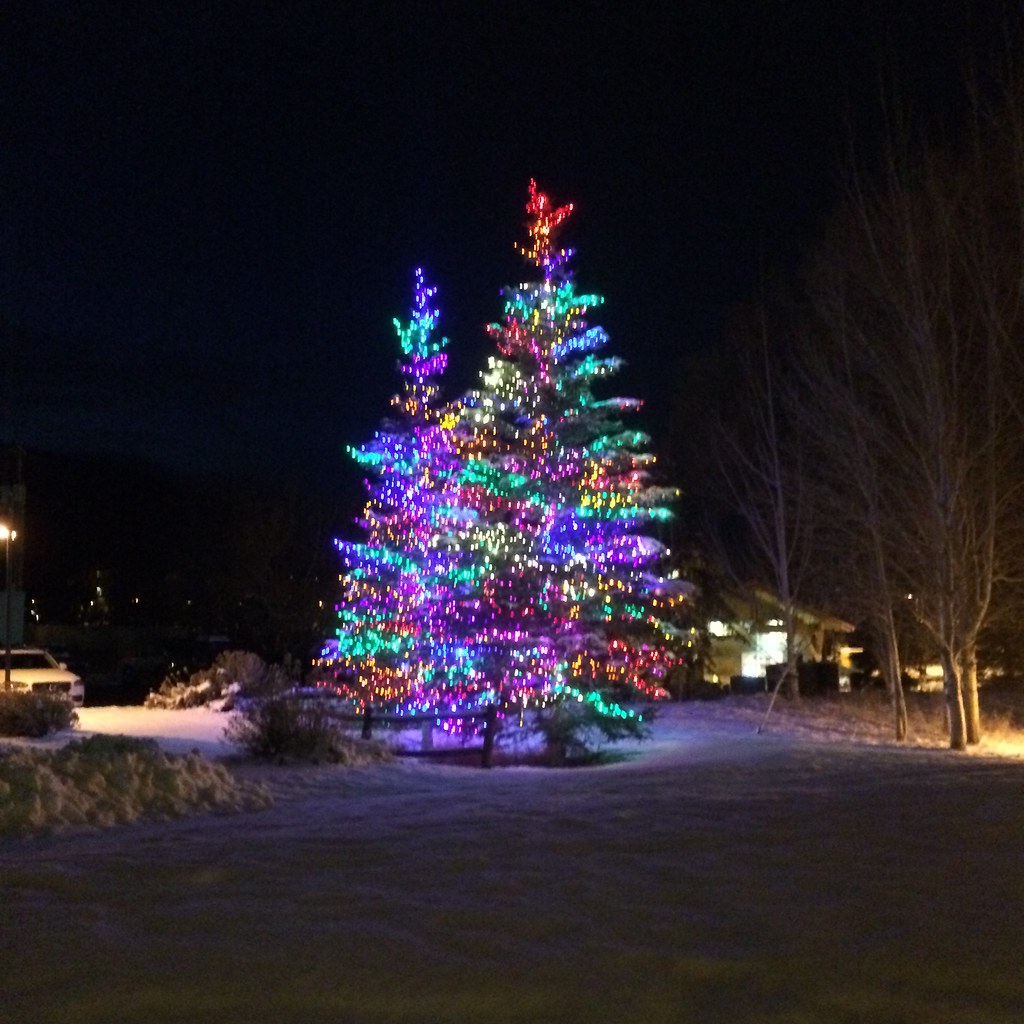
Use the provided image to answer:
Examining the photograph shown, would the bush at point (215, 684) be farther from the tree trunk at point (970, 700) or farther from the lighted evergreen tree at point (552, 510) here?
the tree trunk at point (970, 700)

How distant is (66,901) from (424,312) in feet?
A: 64.0

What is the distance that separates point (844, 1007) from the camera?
5703mm

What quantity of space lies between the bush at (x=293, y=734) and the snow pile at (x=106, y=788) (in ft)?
8.92

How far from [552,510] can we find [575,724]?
3609mm

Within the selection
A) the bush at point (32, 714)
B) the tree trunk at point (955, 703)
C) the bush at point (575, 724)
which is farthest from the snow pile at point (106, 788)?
the tree trunk at point (955, 703)

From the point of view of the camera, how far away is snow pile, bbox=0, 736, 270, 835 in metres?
11.3

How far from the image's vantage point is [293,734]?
16.4 metres

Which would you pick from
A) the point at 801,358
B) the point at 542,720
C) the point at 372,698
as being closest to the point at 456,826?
the point at 542,720

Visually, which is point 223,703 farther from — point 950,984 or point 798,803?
point 950,984

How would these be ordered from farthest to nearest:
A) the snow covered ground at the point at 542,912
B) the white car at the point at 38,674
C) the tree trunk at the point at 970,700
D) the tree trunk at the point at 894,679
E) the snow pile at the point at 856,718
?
the white car at the point at 38,674 < the snow pile at the point at 856,718 < the tree trunk at the point at 894,679 < the tree trunk at the point at 970,700 < the snow covered ground at the point at 542,912

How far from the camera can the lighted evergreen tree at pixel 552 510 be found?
2058 cm

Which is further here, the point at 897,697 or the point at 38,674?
the point at 38,674

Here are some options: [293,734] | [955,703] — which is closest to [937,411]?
[955,703]

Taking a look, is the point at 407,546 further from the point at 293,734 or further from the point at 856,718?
the point at 856,718
